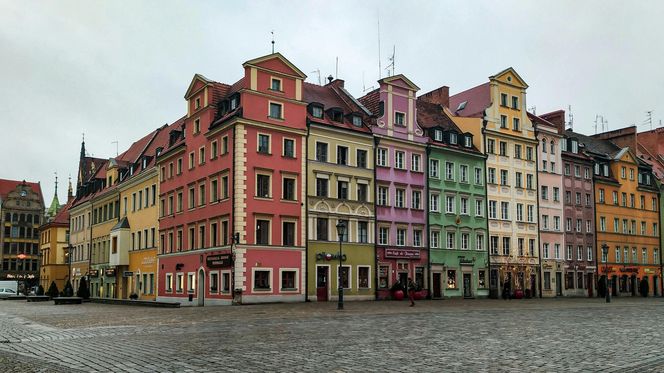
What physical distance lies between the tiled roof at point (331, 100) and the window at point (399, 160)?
11.4 feet

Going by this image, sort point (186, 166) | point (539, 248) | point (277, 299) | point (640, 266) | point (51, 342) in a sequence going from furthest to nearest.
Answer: point (640, 266), point (539, 248), point (186, 166), point (277, 299), point (51, 342)

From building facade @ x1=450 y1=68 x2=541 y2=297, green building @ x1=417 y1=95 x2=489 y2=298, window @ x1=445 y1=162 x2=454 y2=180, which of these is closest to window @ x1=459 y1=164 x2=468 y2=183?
green building @ x1=417 y1=95 x2=489 y2=298

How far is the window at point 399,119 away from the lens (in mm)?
56194

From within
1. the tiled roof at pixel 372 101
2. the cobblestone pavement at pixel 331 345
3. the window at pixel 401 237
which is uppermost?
the tiled roof at pixel 372 101

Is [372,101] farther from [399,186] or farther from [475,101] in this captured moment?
[475,101]

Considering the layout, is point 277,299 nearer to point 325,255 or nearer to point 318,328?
point 325,255

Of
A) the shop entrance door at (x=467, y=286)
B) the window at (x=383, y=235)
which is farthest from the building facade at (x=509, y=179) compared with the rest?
the window at (x=383, y=235)

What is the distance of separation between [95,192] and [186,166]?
99.0 ft

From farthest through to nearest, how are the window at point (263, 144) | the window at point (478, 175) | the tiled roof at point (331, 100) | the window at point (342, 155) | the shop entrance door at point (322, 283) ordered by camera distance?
the window at point (478, 175)
the tiled roof at point (331, 100)
the window at point (342, 155)
the shop entrance door at point (322, 283)
the window at point (263, 144)

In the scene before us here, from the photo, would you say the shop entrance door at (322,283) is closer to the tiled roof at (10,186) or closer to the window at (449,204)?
the window at (449,204)

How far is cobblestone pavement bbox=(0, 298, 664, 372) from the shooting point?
13141 millimetres

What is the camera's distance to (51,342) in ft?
58.1

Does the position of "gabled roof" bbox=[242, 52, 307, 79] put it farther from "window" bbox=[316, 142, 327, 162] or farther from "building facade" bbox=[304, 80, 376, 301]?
"window" bbox=[316, 142, 327, 162]

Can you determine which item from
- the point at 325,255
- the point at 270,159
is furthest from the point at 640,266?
the point at 270,159
